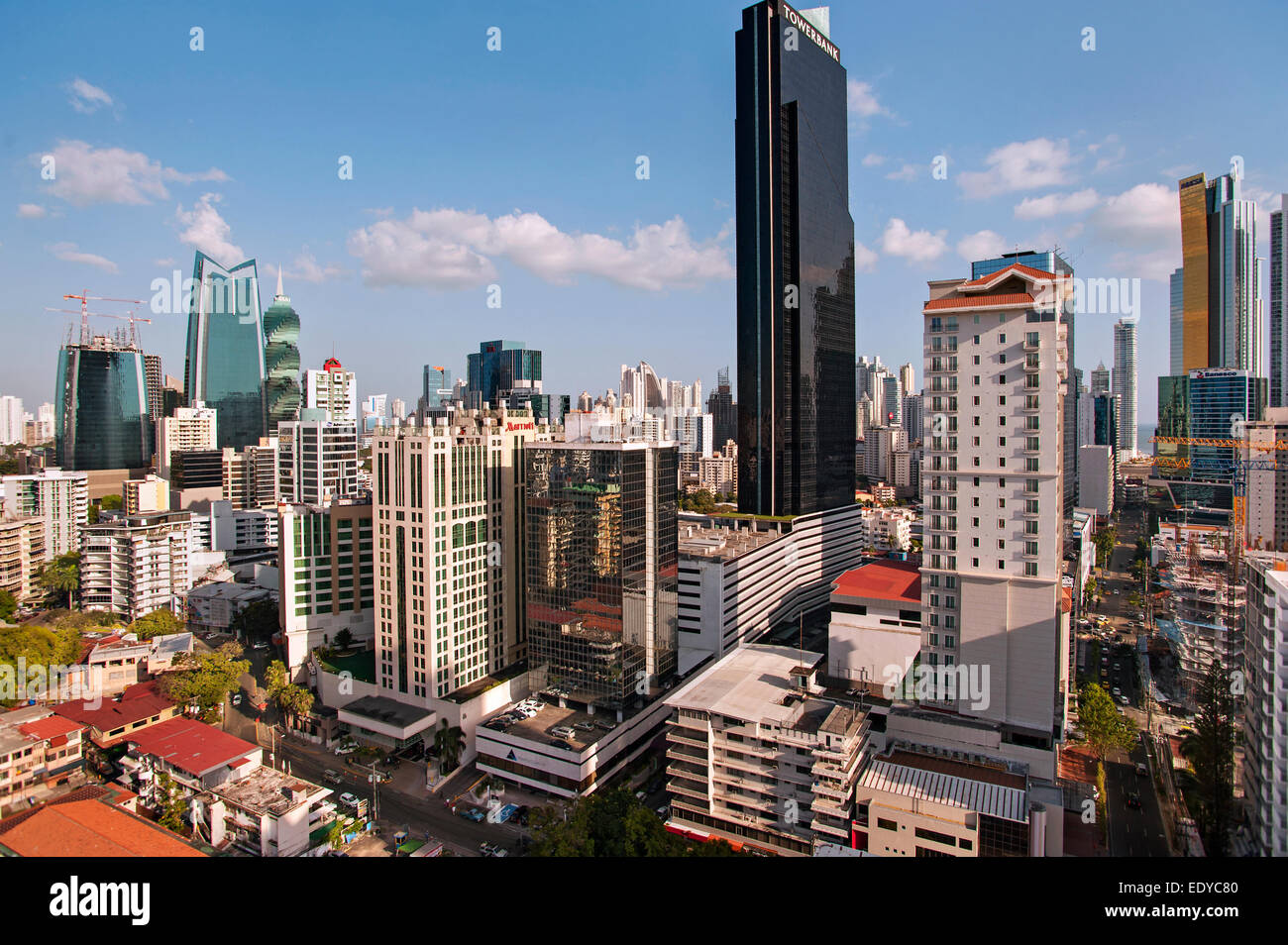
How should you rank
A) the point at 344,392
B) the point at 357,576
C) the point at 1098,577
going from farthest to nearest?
the point at 344,392, the point at 1098,577, the point at 357,576

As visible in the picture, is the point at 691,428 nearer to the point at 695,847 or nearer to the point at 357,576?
A: the point at 357,576

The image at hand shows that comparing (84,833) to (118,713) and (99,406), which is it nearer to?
(118,713)

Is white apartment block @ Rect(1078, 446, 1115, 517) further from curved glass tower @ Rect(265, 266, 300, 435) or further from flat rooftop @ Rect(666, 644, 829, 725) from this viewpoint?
curved glass tower @ Rect(265, 266, 300, 435)

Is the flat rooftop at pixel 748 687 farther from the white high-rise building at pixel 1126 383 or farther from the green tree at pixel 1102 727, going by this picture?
the white high-rise building at pixel 1126 383

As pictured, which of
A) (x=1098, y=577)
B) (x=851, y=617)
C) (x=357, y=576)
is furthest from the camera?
(x=1098, y=577)

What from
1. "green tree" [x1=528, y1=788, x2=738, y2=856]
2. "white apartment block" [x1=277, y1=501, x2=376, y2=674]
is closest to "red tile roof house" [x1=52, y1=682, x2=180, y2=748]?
"white apartment block" [x1=277, y1=501, x2=376, y2=674]

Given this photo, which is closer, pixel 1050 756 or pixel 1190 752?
pixel 1050 756

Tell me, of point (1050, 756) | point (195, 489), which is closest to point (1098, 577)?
point (1050, 756)

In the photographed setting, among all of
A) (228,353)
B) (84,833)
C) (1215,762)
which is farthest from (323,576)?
(228,353)
